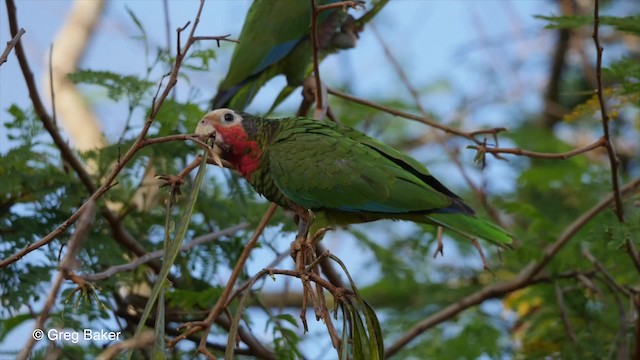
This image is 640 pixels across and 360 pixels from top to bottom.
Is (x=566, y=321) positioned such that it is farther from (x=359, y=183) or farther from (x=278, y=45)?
(x=278, y=45)

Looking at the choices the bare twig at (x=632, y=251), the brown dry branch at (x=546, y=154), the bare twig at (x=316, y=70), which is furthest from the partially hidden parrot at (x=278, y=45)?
the bare twig at (x=632, y=251)

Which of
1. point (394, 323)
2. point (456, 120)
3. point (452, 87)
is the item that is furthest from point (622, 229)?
point (452, 87)

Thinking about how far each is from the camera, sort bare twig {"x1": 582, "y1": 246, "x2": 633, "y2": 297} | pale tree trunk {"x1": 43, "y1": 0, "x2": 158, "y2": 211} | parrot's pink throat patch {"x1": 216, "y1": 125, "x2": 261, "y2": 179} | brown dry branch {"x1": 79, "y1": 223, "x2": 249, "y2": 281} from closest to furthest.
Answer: brown dry branch {"x1": 79, "y1": 223, "x2": 249, "y2": 281}, parrot's pink throat patch {"x1": 216, "y1": 125, "x2": 261, "y2": 179}, bare twig {"x1": 582, "y1": 246, "x2": 633, "y2": 297}, pale tree trunk {"x1": 43, "y1": 0, "x2": 158, "y2": 211}

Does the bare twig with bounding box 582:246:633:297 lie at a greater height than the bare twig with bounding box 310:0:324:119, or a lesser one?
lesser

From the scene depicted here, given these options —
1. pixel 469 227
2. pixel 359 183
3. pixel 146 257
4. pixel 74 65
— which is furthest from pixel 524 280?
pixel 74 65

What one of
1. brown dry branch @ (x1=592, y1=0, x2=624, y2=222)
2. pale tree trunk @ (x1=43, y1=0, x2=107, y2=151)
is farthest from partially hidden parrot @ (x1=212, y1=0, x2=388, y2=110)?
pale tree trunk @ (x1=43, y1=0, x2=107, y2=151)

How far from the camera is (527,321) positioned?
3.80 m

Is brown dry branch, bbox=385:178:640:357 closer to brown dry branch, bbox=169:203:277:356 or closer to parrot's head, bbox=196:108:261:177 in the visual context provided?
brown dry branch, bbox=169:203:277:356

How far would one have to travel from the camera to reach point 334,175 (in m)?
2.56

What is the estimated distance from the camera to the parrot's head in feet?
8.73

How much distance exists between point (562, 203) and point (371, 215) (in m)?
2.16

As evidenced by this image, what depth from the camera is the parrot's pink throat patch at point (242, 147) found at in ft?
8.73

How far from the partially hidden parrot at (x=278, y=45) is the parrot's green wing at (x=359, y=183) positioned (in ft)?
2.88

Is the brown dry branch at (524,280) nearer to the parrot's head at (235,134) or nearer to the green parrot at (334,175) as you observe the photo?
the green parrot at (334,175)
